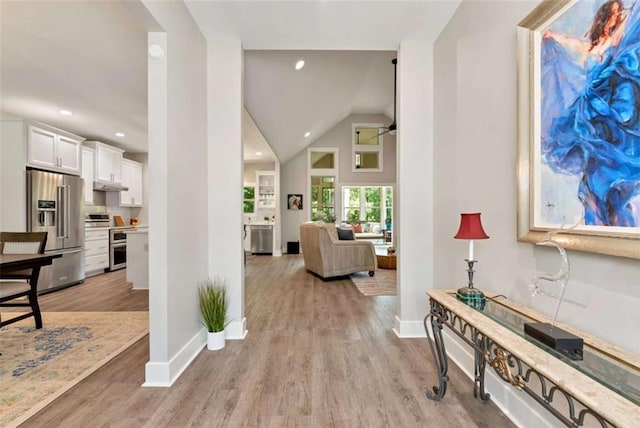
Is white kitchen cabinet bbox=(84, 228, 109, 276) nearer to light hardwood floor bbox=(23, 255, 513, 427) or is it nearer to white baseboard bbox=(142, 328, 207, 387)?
light hardwood floor bbox=(23, 255, 513, 427)

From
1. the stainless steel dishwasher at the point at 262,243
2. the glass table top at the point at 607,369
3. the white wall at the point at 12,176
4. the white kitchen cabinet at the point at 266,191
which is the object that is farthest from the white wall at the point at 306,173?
the glass table top at the point at 607,369

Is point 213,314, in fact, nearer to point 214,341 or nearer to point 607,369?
point 214,341

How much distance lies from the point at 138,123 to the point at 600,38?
5.44 meters

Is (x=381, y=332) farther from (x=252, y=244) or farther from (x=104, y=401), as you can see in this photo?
(x=252, y=244)

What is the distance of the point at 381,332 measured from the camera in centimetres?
274

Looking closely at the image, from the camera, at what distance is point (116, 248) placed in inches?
221

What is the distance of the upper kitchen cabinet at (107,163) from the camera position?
17.9 feet

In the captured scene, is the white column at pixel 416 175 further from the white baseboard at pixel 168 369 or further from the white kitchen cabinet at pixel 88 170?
the white kitchen cabinet at pixel 88 170

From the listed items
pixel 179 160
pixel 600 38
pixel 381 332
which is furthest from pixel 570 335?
pixel 179 160

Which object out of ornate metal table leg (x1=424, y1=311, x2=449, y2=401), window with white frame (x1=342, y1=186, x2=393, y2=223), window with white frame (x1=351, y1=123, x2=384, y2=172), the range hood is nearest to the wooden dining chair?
the range hood

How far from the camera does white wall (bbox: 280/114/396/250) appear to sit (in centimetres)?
868

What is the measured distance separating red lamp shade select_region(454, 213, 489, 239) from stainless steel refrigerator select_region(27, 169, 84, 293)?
5282 mm

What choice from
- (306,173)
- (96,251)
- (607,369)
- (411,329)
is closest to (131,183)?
(96,251)

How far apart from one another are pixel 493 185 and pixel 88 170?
643 cm
